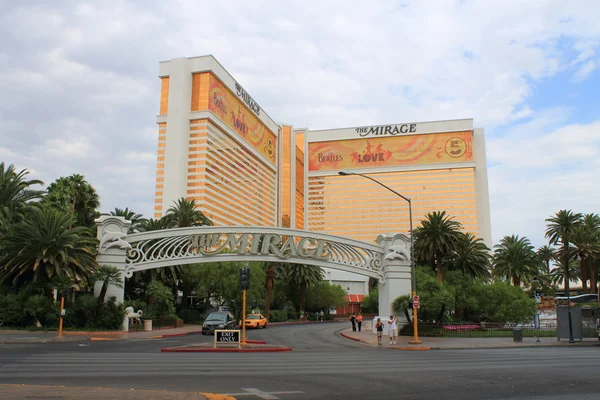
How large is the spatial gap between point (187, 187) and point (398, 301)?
3167 inches

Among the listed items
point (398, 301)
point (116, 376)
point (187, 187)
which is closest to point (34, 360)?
point (116, 376)

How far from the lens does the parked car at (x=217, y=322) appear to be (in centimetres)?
3666

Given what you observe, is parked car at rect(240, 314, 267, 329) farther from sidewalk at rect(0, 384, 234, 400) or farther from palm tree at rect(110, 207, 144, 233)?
sidewalk at rect(0, 384, 234, 400)

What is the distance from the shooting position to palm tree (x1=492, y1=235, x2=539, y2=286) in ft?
221

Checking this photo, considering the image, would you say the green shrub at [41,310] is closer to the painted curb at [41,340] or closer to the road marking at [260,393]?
the painted curb at [41,340]

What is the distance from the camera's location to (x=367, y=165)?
163000 mm

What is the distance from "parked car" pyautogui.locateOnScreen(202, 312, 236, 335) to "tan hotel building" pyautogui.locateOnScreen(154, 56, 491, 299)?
73234 mm

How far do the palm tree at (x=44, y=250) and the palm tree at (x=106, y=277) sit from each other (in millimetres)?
1141

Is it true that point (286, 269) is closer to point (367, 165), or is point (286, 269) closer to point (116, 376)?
A: point (116, 376)

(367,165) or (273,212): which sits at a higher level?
(367,165)

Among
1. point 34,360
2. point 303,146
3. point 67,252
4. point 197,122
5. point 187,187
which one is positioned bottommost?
point 34,360

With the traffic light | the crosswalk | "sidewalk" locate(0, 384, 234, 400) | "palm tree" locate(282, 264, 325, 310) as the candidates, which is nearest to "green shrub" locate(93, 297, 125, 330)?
the traffic light

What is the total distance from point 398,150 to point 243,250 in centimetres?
12805

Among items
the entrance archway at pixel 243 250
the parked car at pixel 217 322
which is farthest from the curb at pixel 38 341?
the parked car at pixel 217 322
